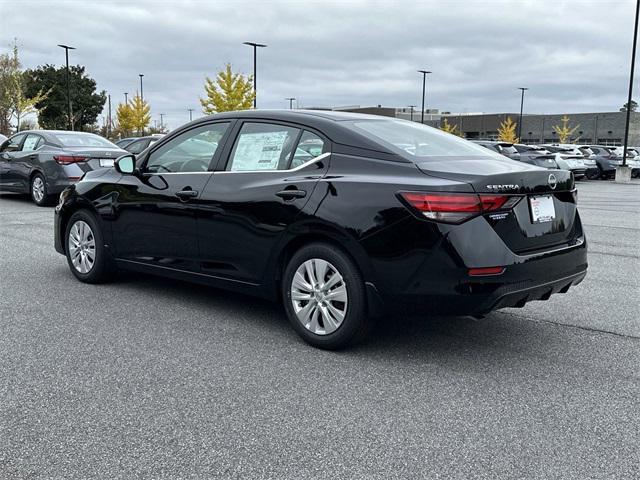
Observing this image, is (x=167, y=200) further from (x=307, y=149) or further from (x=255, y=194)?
(x=307, y=149)

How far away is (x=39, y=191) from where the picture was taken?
14.1 m

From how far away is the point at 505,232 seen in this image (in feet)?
13.8

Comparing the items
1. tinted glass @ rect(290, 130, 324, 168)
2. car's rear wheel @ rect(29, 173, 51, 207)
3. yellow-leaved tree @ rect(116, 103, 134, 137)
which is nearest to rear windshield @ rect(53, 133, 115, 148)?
car's rear wheel @ rect(29, 173, 51, 207)

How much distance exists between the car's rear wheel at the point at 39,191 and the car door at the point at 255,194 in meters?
9.58

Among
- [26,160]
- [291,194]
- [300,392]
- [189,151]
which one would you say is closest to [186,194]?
[189,151]

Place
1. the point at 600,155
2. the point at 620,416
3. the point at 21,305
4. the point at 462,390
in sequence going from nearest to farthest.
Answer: the point at 620,416 < the point at 462,390 < the point at 21,305 < the point at 600,155

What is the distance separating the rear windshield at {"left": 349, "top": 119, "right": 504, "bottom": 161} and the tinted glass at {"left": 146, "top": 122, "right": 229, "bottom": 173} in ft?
4.01

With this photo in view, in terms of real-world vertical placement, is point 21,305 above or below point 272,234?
below

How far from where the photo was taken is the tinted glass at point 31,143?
1433 centimetres

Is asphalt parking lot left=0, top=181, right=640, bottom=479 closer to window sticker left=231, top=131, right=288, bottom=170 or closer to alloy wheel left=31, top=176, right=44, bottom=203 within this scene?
window sticker left=231, top=131, right=288, bottom=170

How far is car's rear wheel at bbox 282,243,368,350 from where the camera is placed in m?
4.42

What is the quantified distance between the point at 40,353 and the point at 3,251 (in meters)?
4.55

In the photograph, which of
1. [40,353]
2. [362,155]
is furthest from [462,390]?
[40,353]

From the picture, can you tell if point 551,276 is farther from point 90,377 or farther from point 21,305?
point 21,305
